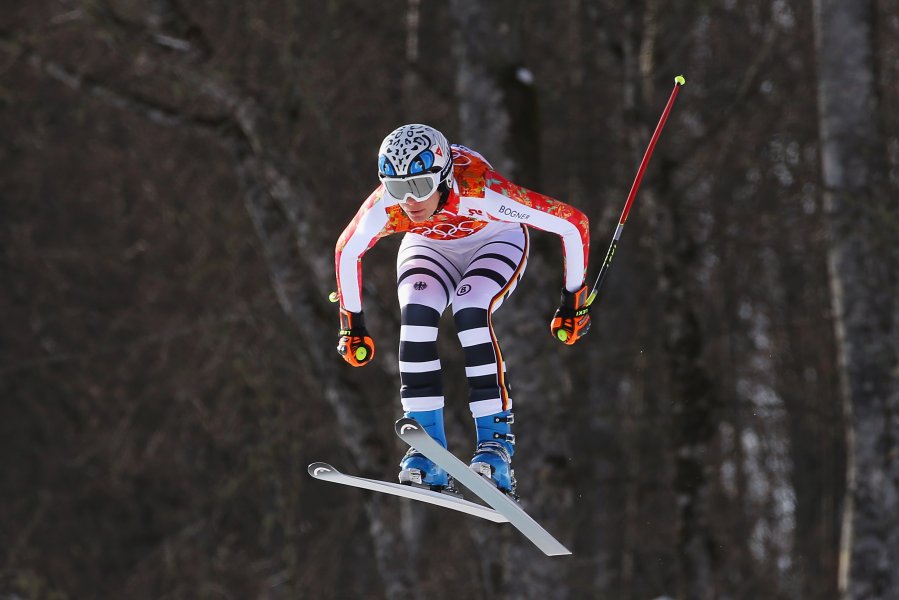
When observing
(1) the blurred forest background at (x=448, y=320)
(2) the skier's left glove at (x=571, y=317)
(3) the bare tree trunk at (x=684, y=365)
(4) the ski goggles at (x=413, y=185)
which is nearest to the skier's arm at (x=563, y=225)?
(2) the skier's left glove at (x=571, y=317)

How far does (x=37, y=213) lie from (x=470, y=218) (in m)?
15.8

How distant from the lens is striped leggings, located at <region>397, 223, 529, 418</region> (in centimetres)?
728

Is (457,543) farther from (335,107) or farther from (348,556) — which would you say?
(335,107)

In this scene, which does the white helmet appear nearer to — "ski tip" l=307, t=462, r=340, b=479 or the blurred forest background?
"ski tip" l=307, t=462, r=340, b=479

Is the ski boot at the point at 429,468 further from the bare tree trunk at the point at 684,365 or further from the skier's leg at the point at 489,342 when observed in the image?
the bare tree trunk at the point at 684,365

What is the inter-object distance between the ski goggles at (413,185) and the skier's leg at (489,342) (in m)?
0.64

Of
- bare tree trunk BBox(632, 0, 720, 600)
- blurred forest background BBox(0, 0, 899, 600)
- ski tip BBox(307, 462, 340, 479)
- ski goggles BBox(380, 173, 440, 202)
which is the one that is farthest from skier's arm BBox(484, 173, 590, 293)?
bare tree trunk BBox(632, 0, 720, 600)

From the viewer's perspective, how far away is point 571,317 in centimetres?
760

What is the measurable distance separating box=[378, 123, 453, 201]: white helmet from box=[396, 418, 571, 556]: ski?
1.06m

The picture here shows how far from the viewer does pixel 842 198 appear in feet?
37.3

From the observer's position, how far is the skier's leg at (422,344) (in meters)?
7.26

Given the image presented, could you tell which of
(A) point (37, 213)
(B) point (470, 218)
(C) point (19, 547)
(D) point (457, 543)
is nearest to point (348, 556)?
(D) point (457, 543)

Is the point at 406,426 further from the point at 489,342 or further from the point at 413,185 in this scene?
the point at 413,185

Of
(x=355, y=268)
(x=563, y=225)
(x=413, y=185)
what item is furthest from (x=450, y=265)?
(x=413, y=185)
